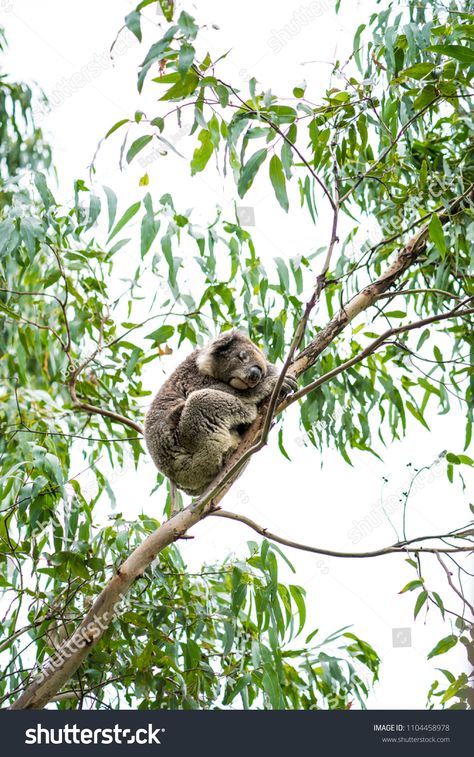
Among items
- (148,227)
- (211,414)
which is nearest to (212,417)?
(211,414)

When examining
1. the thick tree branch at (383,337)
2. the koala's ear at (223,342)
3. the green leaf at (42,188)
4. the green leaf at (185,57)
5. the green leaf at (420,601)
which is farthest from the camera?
the koala's ear at (223,342)

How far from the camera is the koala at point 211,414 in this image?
8.57 ft

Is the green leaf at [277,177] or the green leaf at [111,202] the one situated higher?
the green leaf at [111,202]

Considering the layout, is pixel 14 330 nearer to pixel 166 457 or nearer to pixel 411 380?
pixel 166 457

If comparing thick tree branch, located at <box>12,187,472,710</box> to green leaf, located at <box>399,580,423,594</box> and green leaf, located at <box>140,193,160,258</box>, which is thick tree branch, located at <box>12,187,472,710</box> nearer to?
green leaf, located at <box>399,580,423,594</box>

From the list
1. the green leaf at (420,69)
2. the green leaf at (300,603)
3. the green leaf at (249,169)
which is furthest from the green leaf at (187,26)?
the green leaf at (300,603)

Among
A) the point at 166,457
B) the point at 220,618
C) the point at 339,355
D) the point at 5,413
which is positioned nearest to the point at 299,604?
the point at 220,618

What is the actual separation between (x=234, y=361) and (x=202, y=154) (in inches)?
29.8

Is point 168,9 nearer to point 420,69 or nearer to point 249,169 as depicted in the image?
point 249,169

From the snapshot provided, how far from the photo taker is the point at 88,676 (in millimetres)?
A: 2361

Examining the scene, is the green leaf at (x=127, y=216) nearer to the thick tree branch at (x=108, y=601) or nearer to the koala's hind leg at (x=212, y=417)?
the koala's hind leg at (x=212, y=417)

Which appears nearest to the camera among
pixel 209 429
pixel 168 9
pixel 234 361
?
pixel 168 9

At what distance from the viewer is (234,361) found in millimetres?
Result: 2713

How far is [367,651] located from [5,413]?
1.48 meters
